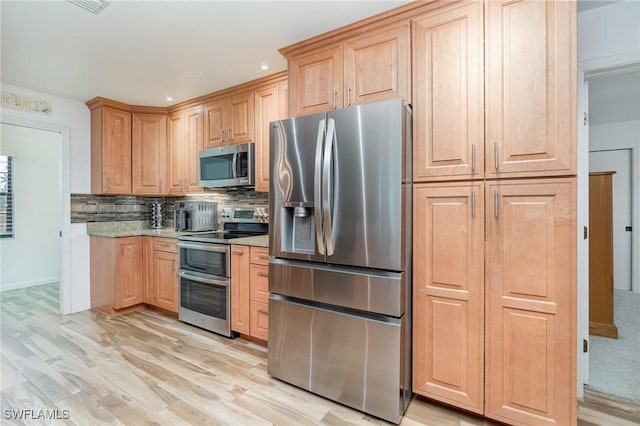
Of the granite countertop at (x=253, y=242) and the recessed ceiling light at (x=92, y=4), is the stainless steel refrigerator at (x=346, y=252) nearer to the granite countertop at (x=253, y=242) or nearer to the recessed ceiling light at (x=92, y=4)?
the granite countertop at (x=253, y=242)

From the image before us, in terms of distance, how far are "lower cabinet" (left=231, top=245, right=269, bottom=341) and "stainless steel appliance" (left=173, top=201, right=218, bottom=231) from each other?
102 centimetres

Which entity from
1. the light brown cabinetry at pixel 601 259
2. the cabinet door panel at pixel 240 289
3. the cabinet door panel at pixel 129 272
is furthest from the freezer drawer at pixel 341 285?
the light brown cabinetry at pixel 601 259

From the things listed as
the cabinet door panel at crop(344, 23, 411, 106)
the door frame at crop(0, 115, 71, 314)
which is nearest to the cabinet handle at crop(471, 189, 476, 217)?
the cabinet door panel at crop(344, 23, 411, 106)

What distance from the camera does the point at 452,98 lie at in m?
1.75

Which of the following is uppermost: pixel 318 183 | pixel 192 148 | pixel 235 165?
pixel 192 148

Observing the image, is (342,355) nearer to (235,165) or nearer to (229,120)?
(235,165)

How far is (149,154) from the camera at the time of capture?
391 cm

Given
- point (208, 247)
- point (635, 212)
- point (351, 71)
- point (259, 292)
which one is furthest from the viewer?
point (635, 212)

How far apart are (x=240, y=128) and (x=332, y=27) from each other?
1.48m

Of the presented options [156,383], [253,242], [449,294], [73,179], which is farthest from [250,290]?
[73,179]

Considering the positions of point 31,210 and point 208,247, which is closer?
point 208,247

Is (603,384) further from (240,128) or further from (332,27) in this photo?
(240,128)

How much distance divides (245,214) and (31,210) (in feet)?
12.6

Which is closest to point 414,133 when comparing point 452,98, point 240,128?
point 452,98
